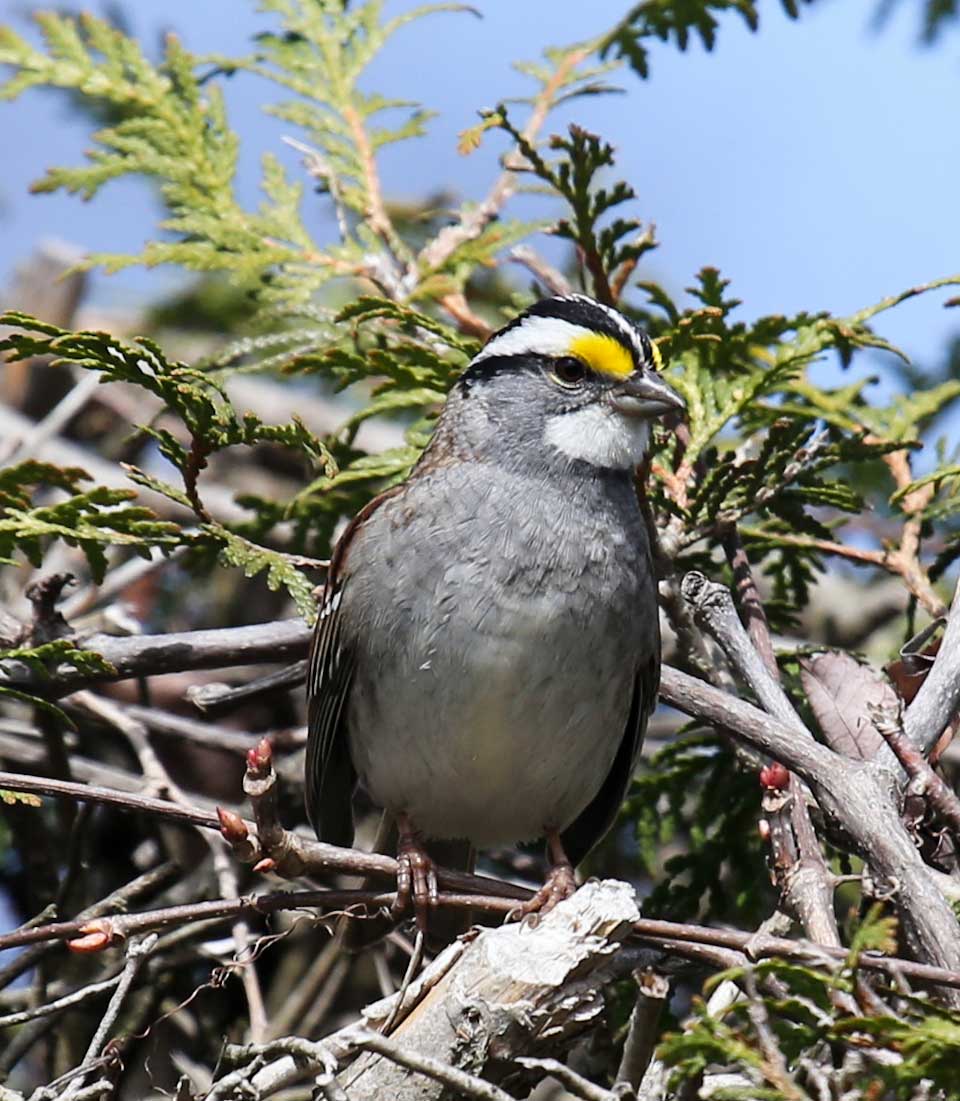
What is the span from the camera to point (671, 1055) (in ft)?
6.75

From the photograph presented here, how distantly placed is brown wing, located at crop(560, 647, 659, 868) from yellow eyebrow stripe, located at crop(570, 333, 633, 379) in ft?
1.87

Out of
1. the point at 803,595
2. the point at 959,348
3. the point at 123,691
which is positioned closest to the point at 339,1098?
the point at 803,595

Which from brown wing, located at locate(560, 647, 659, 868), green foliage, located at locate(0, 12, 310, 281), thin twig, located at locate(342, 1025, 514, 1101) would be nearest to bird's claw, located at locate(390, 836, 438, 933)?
brown wing, located at locate(560, 647, 659, 868)

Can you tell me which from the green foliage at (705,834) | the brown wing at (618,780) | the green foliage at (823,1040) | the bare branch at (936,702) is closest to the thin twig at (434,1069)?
the green foliage at (823,1040)

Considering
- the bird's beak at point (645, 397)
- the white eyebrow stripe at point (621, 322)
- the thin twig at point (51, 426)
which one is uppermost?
the white eyebrow stripe at point (621, 322)

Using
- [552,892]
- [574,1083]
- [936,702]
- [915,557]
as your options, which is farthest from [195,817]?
[915,557]

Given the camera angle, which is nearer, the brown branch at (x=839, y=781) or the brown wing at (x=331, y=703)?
the brown branch at (x=839, y=781)

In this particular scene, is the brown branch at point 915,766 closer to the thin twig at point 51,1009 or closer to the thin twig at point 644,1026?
the thin twig at point 644,1026

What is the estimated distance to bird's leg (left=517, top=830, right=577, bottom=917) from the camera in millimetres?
2645

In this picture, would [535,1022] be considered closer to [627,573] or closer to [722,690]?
[722,690]

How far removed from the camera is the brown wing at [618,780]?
3.31m

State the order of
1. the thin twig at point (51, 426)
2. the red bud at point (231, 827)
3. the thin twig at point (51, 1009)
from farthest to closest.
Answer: the thin twig at point (51, 426), the thin twig at point (51, 1009), the red bud at point (231, 827)

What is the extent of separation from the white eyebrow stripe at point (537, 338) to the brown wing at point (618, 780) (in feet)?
2.17

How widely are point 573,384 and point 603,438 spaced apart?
5.8 inches
